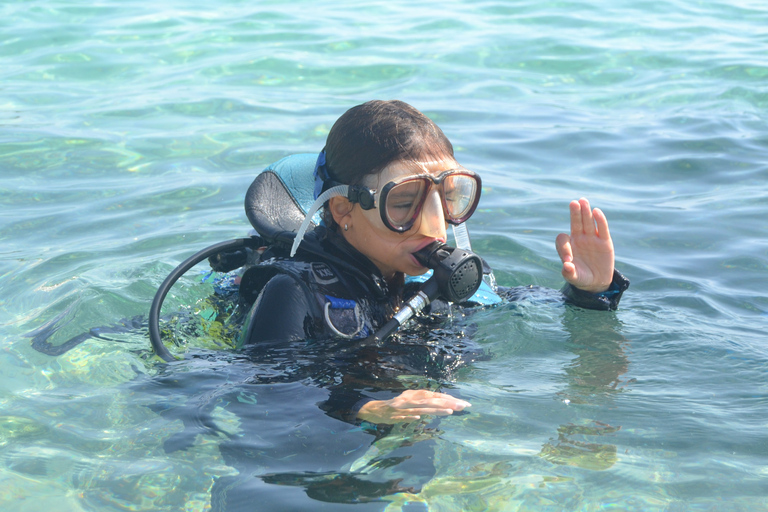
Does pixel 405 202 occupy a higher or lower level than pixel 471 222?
higher

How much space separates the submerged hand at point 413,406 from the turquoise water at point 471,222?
15cm

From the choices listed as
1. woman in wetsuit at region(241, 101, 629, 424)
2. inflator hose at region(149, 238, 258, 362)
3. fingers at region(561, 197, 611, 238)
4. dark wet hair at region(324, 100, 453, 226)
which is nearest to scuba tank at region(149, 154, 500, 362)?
inflator hose at region(149, 238, 258, 362)

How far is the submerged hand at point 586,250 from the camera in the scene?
3.26m

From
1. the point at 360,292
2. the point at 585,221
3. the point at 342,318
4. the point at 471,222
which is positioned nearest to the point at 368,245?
the point at 360,292

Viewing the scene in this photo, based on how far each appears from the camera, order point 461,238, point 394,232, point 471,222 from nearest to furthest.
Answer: point 394,232, point 461,238, point 471,222

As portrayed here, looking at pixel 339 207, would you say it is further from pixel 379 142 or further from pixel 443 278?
pixel 443 278

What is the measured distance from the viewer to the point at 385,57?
31.4ft

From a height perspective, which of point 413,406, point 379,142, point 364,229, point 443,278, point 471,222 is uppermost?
point 379,142

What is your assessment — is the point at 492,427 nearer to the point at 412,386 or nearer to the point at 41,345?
the point at 412,386

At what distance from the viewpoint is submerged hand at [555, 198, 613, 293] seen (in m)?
3.26

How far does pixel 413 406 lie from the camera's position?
7.82 feet

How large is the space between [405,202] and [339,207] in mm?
298

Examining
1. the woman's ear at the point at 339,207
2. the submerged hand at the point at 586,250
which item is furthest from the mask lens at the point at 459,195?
the submerged hand at the point at 586,250

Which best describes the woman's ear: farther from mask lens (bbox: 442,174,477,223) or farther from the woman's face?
mask lens (bbox: 442,174,477,223)
